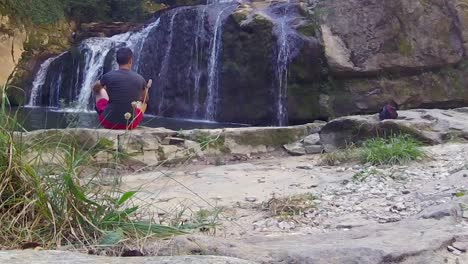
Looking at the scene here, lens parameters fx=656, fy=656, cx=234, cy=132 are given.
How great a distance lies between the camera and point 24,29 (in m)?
16.8

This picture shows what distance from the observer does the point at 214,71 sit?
13.3 m

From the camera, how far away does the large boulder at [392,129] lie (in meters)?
6.75

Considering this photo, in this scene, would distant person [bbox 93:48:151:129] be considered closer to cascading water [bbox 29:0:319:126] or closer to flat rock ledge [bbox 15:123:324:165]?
flat rock ledge [bbox 15:123:324:165]

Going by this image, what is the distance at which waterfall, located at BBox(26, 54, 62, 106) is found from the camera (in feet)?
52.4

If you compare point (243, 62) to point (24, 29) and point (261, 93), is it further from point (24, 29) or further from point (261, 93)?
point (24, 29)

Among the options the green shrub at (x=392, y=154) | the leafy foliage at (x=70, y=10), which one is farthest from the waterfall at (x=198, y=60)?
the green shrub at (x=392, y=154)

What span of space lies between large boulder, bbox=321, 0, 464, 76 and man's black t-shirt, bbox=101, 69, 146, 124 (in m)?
6.30

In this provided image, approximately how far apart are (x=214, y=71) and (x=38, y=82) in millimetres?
5258

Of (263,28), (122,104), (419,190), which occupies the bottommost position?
(419,190)

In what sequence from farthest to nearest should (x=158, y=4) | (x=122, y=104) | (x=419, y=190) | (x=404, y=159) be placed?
(x=158, y=4)
(x=122, y=104)
(x=404, y=159)
(x=419, y=190)

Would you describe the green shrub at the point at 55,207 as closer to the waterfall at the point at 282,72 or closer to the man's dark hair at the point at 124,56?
the man's dark hair at the point at 124,56

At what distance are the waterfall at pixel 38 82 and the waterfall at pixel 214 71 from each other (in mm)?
4946

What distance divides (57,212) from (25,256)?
2.09 feet

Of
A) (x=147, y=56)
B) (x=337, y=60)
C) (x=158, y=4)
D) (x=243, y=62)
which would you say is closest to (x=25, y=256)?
(x=337, y=60)
